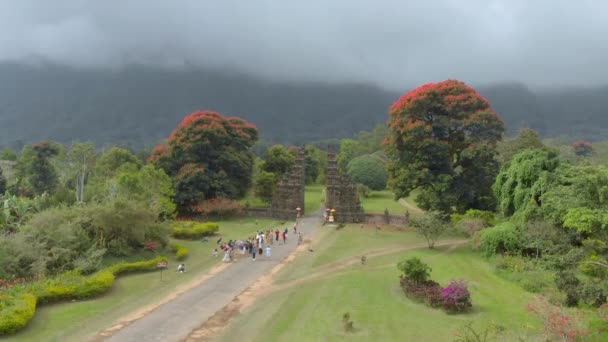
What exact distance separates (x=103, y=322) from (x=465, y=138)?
1181 inches

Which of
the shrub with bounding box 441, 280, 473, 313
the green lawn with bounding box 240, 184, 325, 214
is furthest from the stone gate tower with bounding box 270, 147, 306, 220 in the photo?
the shrub with bounding box 441, 280, 473, 313

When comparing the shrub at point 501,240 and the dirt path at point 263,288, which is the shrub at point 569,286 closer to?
the shrub at point 501,240

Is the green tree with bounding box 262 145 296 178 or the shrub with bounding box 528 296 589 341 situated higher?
the green tree with bounding box 262 145 296 178

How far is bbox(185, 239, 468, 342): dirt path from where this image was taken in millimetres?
17797

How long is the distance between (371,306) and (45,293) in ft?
50.5

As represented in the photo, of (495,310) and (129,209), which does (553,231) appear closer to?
(495,310)

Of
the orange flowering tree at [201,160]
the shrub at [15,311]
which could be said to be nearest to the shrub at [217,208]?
the orange flowering tree at [201,160]

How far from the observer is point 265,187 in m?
54.8

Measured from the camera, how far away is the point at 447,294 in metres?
A: 19.6

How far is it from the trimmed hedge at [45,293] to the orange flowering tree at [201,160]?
67.7 ft

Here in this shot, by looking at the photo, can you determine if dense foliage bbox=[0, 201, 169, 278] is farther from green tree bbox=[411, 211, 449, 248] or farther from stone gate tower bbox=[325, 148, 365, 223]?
stone gate tower bbox=[325, 148, 365, 223]

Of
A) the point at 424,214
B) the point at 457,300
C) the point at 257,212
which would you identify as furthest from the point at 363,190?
the point at 457,300

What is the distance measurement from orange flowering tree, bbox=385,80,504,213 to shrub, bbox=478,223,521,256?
7500 mm

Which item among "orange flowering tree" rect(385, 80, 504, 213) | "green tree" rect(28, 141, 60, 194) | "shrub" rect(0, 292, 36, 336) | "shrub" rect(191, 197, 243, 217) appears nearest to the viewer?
"shrub" rect(0, 292, 36, 336)
